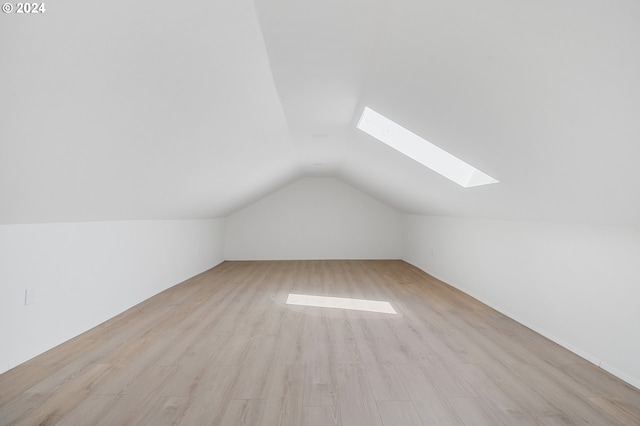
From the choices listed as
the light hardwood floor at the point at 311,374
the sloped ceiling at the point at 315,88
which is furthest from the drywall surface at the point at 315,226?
the sloped ceiling at the point at 315,88

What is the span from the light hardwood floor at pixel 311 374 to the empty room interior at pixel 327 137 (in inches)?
0.8

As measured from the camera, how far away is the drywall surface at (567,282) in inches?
107

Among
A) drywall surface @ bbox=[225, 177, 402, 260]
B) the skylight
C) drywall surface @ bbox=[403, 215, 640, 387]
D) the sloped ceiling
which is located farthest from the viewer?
drywall surface @ bbox=[225, 177, 402, 260]

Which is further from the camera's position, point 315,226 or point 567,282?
point 315,226

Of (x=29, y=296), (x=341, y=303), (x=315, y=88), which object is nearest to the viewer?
(x=29, y=296)

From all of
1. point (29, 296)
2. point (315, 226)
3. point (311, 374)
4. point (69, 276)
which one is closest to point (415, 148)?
point (311, 374)

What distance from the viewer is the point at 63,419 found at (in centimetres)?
208

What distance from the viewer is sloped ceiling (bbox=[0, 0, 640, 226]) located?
152 cm

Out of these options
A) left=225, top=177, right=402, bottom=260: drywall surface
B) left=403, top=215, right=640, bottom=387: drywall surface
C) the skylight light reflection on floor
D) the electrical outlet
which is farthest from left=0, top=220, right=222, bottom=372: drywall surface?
left=403, top=215, right=640, bottom=387: drywall surface

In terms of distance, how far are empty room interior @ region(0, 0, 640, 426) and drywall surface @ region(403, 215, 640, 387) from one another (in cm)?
2

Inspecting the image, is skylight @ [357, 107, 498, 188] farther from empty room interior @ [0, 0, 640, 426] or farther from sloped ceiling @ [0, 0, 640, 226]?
sloped ceiling @ [0, 0, 640, 226]

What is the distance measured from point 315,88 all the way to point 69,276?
9.22 ft

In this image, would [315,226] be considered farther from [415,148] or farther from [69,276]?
[69,276]

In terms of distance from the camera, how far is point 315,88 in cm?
329
